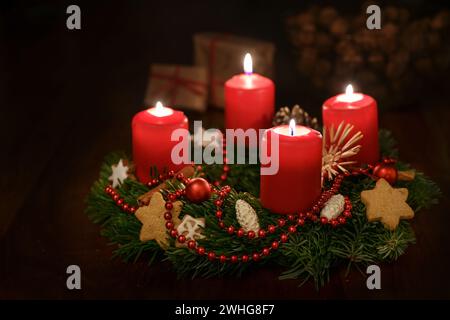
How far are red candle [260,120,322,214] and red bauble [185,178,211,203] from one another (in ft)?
0.30

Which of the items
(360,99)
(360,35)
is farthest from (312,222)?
(360,35)

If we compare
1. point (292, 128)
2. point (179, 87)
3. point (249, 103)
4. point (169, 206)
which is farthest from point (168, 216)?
point (179, 87)

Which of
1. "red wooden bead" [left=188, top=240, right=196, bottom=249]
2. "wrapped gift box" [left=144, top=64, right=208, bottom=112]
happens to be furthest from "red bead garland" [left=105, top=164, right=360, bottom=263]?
"wrapped gift box" [left=144, top=64, right=208, bottom=112]

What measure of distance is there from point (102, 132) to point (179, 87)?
0.24m

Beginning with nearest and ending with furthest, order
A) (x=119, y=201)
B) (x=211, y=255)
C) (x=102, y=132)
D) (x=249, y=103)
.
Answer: (x=211, y=255) < (x=119, y=201) < (x=249, y=103) < (x=102, y=132)

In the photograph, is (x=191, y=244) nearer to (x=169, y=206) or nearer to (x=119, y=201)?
(x=169, y=206)

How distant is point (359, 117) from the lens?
1293mm

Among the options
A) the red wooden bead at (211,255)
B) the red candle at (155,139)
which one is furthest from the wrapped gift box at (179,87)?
the red wooden bead at (211,255)

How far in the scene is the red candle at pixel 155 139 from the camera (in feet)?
4.12

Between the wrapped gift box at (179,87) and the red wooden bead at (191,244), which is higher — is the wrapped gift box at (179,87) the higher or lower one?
Answer: the higher one

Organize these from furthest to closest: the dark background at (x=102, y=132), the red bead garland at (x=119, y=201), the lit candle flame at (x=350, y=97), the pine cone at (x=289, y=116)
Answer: the pine cone at (x=289, y=116) < the lit candle flame at (x=350, y=97) < the red bead garland at (x=119, y=201) < the dark background at (x=102, y=132)

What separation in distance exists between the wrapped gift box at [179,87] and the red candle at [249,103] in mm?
362

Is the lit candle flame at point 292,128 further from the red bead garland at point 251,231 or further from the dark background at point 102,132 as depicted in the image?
the dark background at point 102,132

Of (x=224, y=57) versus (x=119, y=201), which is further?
(x=224, y=57)
